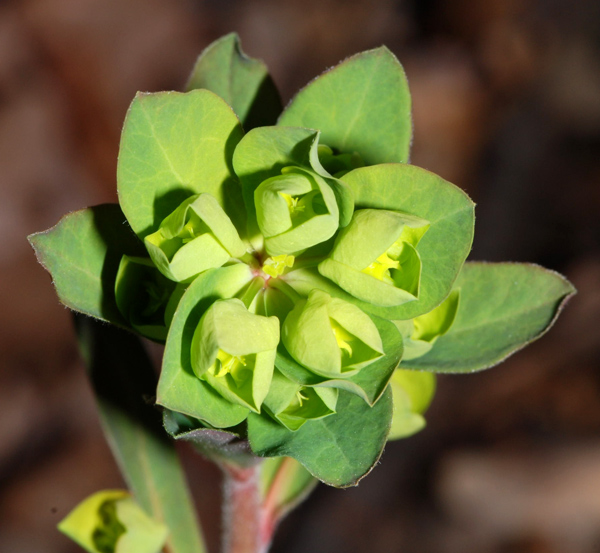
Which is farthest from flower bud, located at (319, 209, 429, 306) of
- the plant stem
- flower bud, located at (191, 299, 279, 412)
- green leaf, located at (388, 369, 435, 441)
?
the plant stem

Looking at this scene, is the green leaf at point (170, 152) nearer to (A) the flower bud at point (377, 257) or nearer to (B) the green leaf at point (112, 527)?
(A) the flower bud at point (377, 257)

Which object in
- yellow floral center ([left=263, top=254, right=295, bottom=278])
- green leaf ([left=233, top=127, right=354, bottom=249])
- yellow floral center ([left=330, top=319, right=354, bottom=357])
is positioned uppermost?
green leaf ([left=233, top=127, right=354, bottom=249])

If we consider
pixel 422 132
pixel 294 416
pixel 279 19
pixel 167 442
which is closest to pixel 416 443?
pixel 422 132

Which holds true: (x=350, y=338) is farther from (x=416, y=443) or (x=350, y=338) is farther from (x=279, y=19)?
(x=279, y=19)

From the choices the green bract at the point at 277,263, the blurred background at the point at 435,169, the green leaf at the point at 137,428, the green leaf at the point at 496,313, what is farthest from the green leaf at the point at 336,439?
the blurred background at the point at 435,169

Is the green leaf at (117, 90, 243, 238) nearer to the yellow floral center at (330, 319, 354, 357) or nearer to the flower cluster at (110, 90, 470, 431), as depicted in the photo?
the flower cluster at (110, 90, 470, 431)

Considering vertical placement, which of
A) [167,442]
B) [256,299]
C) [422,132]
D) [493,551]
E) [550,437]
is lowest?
[493,551]
